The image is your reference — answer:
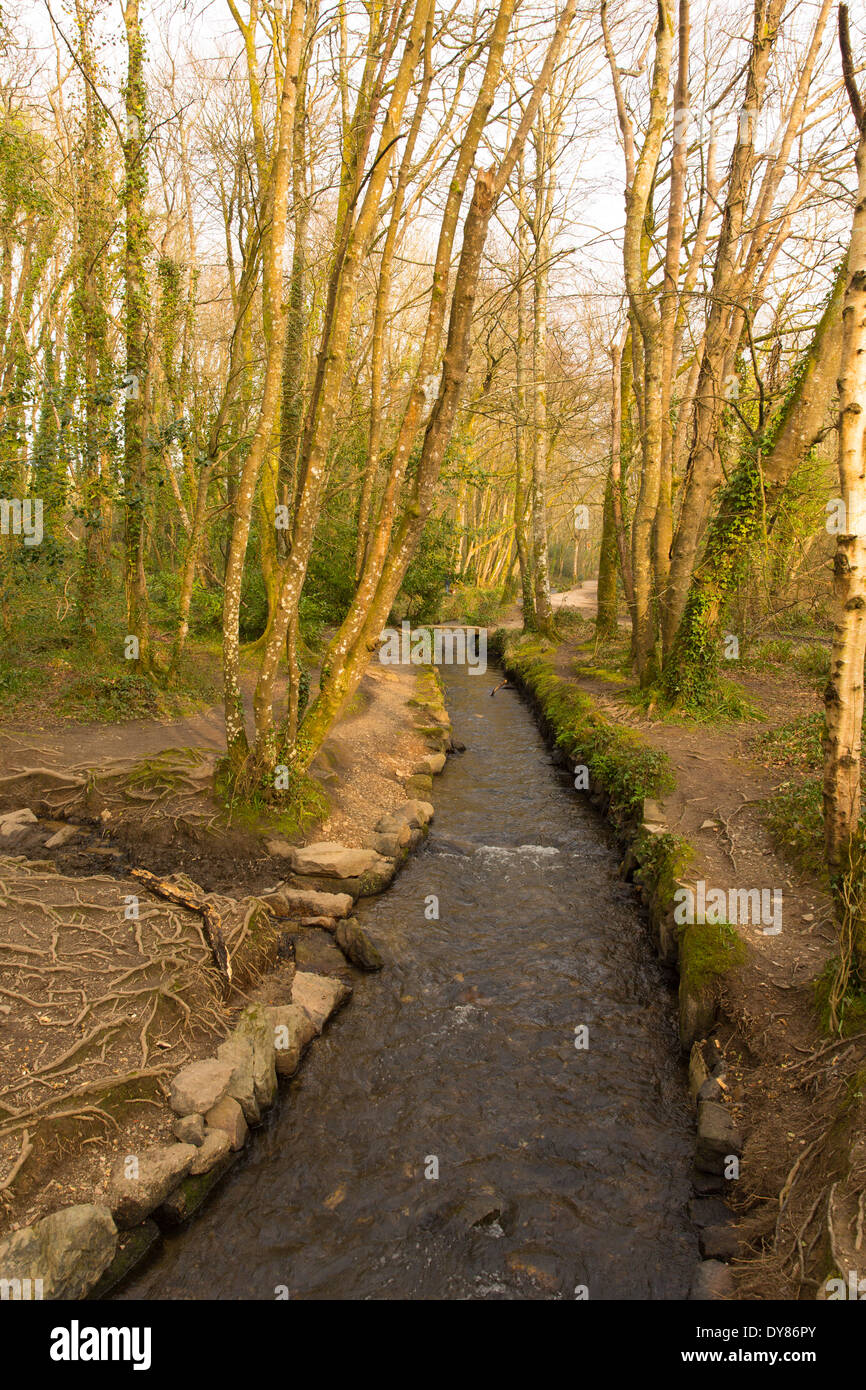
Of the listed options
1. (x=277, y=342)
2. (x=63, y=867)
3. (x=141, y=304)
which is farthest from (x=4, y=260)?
(x=63, y=867)

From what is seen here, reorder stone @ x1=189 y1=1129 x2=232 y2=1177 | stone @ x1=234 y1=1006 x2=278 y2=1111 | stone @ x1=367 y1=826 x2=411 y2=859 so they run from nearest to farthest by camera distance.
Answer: stone @ x1=189 y1=1129 x2=232 y2=1177, stone @ x1=234 y1=1006 x2=278 y2=1111, stone @ x1=367 y1=826 x2=411 y2=859

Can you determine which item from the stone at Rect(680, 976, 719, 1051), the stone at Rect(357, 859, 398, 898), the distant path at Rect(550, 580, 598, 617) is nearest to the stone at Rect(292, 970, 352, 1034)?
the stone at Rect(357, 859, 398, 898)

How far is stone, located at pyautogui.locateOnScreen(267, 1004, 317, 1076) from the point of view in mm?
5074

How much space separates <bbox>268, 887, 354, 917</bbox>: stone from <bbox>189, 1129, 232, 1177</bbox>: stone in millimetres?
2503

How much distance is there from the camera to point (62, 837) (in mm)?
7371

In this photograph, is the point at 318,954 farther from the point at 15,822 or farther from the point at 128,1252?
the point at 15,822

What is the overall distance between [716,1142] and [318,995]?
2.97 m

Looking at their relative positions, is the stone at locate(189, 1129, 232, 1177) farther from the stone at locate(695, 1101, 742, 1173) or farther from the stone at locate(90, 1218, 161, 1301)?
the stone at locate(695, 1101, 742, 1173)

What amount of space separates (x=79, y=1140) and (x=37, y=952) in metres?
1.55

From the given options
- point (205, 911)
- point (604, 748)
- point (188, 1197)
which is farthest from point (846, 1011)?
point (604, 748)

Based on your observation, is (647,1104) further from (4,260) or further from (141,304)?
(4,260)

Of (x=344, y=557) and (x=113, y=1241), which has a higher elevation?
(x=344, y=557)

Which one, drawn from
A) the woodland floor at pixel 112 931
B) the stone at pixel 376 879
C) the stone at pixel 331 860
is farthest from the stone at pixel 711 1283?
the stone at pixel 331 860

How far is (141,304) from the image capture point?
404 inches
